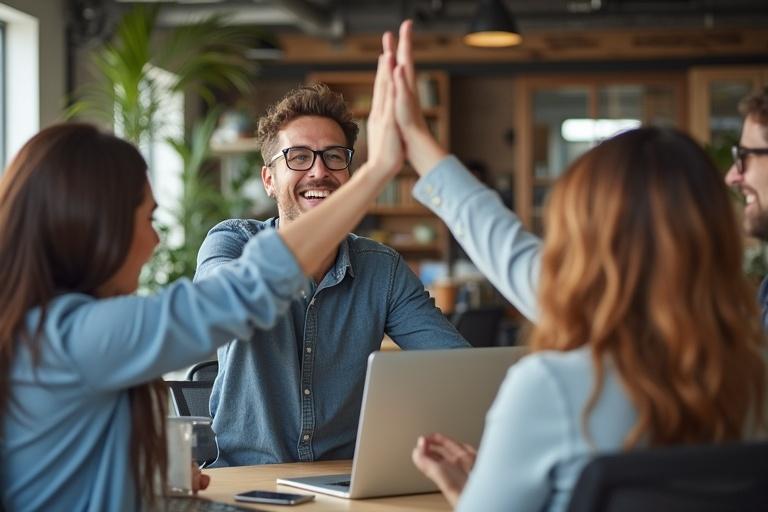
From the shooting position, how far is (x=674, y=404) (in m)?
1.33

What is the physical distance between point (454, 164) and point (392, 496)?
66cm

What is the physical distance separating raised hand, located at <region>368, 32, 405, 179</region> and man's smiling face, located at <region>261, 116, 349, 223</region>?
86 centimetres

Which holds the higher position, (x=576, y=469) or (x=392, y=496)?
(x=576, y=469)

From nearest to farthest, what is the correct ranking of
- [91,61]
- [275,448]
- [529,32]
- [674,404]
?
[674,404], [275,448], [91,61], [529,32]

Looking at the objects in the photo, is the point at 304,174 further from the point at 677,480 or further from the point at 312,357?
the point at 677,480

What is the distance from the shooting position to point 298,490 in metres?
2.08

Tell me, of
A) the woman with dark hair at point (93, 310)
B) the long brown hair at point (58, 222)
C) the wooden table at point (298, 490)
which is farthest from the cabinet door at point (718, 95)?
the long brown hair at point (58, 222)

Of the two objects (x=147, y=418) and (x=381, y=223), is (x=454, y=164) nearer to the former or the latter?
(x=147, y=418)

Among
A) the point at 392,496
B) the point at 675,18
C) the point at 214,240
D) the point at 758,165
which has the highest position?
the point at 675,18

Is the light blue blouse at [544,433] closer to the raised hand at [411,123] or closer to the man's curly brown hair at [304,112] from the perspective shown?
the raised hand at [411,123]

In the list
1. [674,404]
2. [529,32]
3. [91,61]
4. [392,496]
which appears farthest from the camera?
[529,32]

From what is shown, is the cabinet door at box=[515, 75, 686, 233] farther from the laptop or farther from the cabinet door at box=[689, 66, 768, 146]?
the laptop

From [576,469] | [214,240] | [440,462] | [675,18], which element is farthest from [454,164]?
[675,18]

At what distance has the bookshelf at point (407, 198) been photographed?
955cm
